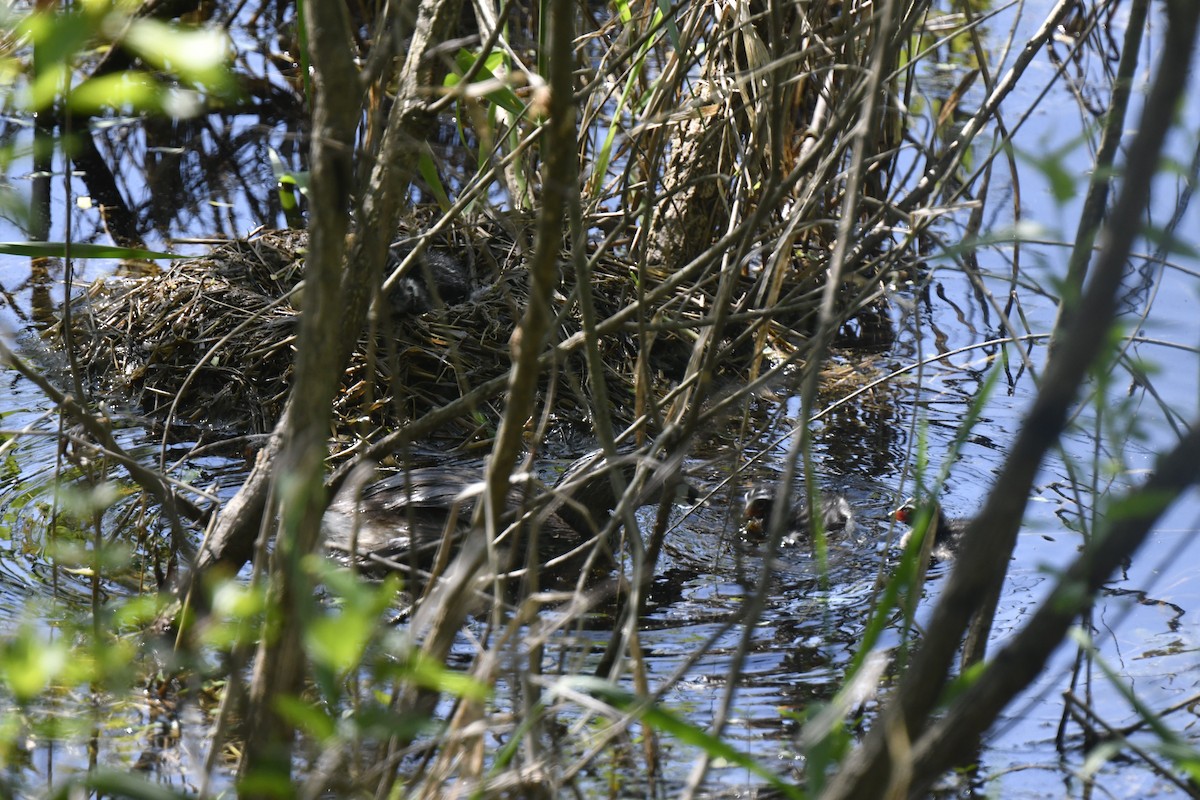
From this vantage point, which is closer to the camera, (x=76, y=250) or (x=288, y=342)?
(x=76, y=250)

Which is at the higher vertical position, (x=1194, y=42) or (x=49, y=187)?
(x=1194, y=42)

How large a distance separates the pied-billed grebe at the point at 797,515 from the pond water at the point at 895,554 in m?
0.10

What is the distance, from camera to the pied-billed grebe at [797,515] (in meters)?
4.50

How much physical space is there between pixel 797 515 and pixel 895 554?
516mm

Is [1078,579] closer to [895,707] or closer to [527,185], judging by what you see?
[895,707]

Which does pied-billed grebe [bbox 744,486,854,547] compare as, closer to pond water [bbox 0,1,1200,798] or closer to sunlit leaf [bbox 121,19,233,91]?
pond water [bbox 0,1,1200,798]

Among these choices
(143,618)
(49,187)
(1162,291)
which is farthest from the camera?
(49,187)

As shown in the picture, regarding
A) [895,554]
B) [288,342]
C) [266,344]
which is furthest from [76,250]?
[895,554]

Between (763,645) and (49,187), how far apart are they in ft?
18.6

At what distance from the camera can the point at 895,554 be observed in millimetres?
4375

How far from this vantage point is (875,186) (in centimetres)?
644

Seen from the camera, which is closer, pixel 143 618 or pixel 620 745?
pixel 620 745

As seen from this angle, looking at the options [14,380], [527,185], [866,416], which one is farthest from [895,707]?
[14,380]

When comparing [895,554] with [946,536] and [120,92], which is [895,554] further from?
[120,92]
